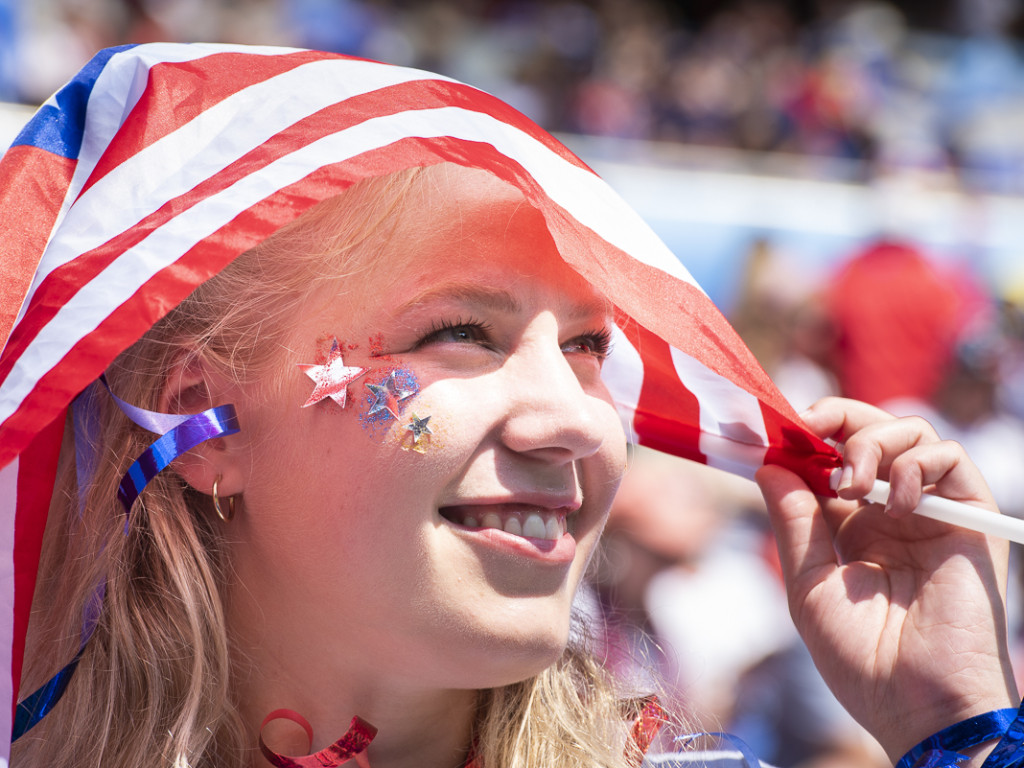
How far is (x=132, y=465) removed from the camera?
1480 millimetres

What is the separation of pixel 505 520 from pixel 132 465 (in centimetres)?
51

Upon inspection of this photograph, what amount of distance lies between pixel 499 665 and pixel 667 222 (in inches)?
194

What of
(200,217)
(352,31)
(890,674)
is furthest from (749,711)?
(352,31)

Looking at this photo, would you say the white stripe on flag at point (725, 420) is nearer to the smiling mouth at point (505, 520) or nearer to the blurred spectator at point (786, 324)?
the smiling mouth at point (505, 520)

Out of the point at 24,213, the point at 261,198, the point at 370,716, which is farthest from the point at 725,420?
the point at 24,213

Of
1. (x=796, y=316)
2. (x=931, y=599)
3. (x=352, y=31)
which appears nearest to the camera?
(x=931, y=599)

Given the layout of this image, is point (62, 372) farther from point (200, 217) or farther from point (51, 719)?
point (51, 719)

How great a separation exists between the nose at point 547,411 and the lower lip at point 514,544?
0.36ft

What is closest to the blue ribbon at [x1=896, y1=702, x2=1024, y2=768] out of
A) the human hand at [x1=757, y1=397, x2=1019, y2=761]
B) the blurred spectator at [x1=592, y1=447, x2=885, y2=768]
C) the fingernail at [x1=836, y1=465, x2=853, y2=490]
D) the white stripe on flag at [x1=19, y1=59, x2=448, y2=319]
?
the human hand at [x1=757, y1=397, x2=1019, y2=761]

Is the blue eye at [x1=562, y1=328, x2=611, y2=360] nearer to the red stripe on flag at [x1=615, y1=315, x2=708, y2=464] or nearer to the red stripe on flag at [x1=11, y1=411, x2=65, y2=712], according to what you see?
the red stripe on flag at [x1=615, y1=315, x2=708, y2=464]

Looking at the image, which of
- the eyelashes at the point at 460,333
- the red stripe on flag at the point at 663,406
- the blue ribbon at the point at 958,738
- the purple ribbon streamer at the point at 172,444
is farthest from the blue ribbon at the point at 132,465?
the blue ribbon at the point at 958,738

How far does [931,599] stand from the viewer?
5.52 ft

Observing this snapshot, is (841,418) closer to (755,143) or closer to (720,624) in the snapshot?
(720,624)

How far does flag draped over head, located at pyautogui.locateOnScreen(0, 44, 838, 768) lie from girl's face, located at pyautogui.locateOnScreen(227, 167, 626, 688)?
0.09 metres
